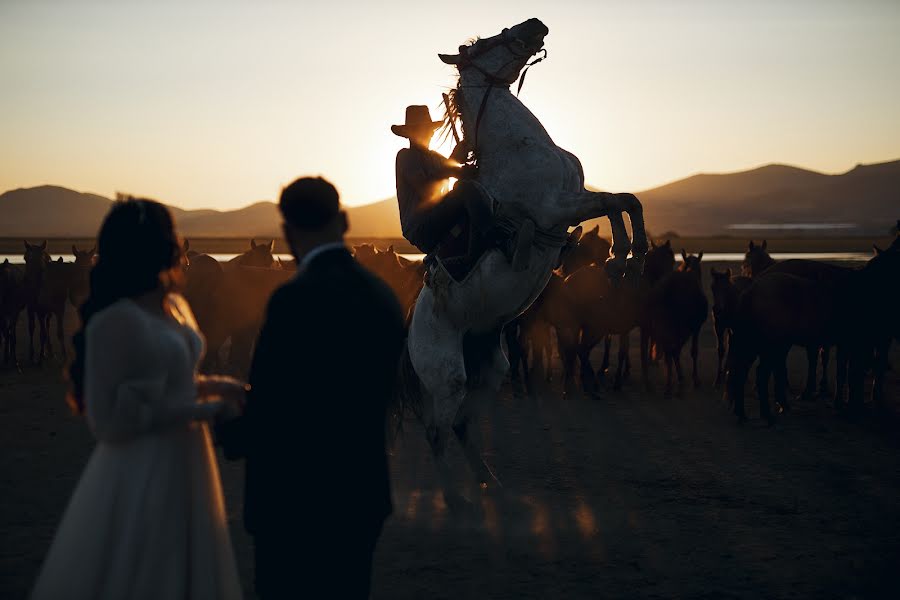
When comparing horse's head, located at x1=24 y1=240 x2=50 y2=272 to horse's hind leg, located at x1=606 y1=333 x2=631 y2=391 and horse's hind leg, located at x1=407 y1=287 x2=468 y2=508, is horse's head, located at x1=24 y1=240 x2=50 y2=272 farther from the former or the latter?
horse's hind leg, located at x1=407 y1=287 x2=468 y2=508

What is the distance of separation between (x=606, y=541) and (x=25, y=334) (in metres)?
19.4

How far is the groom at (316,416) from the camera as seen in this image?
3240 millimetres

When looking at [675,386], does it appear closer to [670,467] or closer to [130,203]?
[670,467]

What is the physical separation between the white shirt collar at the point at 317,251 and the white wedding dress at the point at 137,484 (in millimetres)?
589

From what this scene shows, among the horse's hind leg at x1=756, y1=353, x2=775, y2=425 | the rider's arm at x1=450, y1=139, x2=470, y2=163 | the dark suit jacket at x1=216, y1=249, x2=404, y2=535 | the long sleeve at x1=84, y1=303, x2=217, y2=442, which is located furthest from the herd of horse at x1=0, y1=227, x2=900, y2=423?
the long sleeve at x1=84, y1=303, x2=217, y2=442

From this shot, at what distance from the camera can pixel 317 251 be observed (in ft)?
Answer: 11.1

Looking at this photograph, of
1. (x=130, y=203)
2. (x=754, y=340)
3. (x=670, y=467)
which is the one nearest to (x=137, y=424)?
(x=130, y=203)

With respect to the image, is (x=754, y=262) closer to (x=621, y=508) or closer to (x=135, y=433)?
(x=621, y=508)

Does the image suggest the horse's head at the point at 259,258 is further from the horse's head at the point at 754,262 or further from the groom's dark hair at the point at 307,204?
the groom's dark hair at the point at 307,204

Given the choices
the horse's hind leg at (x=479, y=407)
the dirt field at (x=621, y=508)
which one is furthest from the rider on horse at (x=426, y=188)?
the dirt field at (x=621, y=508)

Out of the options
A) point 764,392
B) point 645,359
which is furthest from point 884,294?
point 645,359

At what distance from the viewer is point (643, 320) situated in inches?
561

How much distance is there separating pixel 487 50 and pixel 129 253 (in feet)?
16.3


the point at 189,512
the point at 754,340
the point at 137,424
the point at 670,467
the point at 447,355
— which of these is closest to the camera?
the point at 137,424
